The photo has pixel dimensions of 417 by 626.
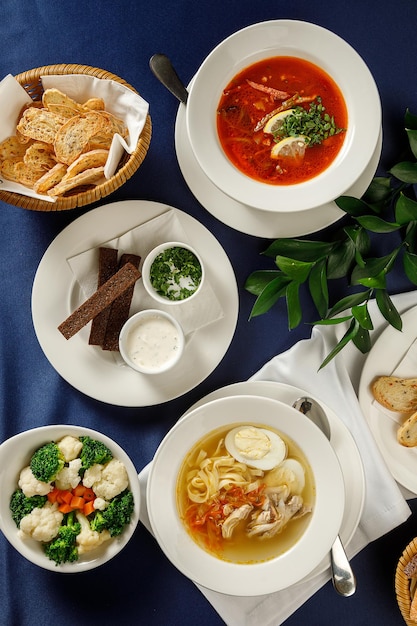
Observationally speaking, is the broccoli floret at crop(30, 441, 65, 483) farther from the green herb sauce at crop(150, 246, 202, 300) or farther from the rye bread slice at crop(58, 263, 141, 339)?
the green herb sauce at crop(150, 246, 202, 300)

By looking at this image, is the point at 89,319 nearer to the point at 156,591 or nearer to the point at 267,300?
the point at 267,300

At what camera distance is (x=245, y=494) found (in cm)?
248

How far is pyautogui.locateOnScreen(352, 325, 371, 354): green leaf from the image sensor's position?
242 centimetres

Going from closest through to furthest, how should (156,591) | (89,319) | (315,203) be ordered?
(315,203), (89,319), (156,591)

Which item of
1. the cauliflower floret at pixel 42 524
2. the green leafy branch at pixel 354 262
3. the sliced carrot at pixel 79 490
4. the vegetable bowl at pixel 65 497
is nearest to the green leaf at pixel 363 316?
the green leafy branch at pixel 354 262

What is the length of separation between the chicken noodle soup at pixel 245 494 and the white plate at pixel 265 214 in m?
0.74

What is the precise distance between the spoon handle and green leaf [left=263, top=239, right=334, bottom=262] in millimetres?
1051

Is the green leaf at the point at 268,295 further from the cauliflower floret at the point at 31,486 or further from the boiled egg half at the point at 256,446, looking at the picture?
the cauliflower floret at the point at 31,486

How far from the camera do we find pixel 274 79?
7.68ft

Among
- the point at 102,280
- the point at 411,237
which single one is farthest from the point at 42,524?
the point at 411,237

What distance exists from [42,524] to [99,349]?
0.67 m

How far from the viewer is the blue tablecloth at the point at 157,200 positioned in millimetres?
2520

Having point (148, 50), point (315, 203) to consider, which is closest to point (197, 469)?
point (315, 203)

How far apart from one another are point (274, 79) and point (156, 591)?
2.02 m
